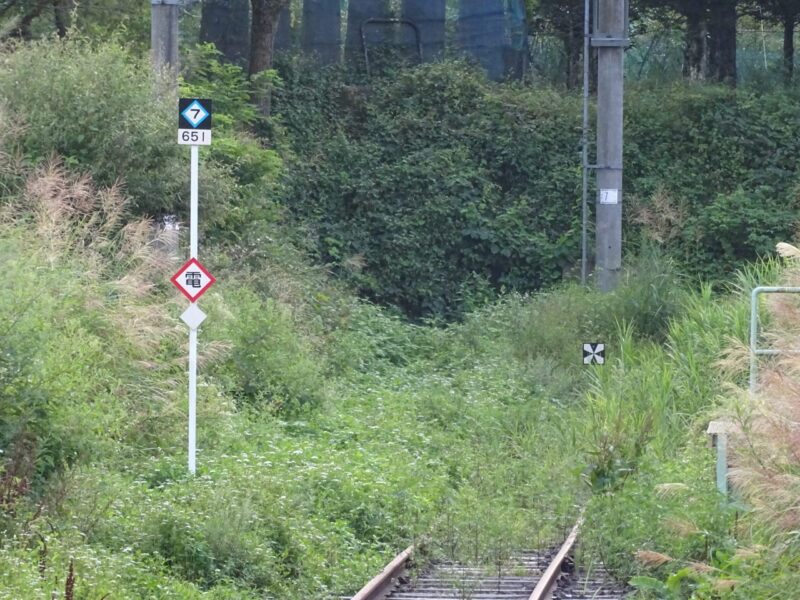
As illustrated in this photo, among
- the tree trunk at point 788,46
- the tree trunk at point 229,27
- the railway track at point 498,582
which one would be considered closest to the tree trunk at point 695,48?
the tree trunk at point 788,46

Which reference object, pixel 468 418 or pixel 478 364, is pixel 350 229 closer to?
pixel 478 364

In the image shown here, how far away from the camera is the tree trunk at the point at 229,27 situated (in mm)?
28500

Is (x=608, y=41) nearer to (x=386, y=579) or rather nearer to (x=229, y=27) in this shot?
(x=229, y=27)

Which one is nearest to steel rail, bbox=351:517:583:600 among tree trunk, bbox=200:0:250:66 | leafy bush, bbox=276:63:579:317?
leafy bush, bbox=276:63:579:317

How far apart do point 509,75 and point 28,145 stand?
49.4ft

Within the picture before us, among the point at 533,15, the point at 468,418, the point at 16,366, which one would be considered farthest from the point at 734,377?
the point at 533,15

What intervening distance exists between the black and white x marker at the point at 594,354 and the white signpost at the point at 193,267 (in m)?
6.67

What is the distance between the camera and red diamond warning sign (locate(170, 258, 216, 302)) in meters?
12.9

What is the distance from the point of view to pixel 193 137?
43.4ft

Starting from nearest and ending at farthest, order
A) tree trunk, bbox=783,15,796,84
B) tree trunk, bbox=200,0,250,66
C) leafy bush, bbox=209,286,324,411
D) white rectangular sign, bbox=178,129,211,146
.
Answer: white rectangular sign, bbox=178,129,211,146, leafy bush, bbox=209,286,324,411, tree trunk, bbox=200,0,250,66, tree trunk, bbox=783,15,796,84

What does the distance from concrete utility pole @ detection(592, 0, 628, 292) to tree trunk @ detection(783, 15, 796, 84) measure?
8086 mm

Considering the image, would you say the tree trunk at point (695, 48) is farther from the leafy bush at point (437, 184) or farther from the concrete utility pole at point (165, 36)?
the concrete utility pole at point (165, 36)

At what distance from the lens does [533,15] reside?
31516mm

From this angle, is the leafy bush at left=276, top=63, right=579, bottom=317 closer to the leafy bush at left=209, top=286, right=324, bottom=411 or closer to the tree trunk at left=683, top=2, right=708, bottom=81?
the tree trunk at left=683, top=2, right=708, bottom=81
